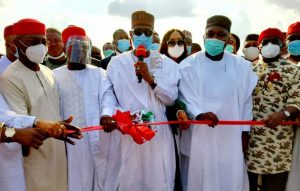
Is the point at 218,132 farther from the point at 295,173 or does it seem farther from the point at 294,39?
the point at 294,39

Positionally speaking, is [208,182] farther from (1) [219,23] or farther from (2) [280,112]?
(1) [219,23]

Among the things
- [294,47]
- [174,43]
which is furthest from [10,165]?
[294,47]

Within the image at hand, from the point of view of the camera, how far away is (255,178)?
5.22 metres

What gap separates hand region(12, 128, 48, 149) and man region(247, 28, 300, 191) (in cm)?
276

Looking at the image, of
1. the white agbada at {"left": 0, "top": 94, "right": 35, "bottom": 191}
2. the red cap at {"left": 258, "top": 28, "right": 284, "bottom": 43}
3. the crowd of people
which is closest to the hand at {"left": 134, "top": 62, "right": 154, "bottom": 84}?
the crowd of people

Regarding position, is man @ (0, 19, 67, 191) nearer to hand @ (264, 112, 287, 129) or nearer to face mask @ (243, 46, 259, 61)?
hand @ (264, 112, 287, 129)

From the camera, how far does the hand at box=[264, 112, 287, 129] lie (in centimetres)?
474

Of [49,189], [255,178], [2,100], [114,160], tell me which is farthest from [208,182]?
[2,100]

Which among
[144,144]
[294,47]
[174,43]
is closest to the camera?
[144,144]

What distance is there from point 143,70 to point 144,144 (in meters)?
0.96

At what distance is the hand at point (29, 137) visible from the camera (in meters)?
3.58

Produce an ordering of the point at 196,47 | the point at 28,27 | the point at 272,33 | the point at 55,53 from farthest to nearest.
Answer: the point at 196,47 < the point at 55,53 < the point at 272,33 < the point at 28,27

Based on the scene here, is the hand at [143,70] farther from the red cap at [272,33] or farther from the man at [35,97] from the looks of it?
the red cap at [272,33]

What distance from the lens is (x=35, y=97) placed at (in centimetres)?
422
